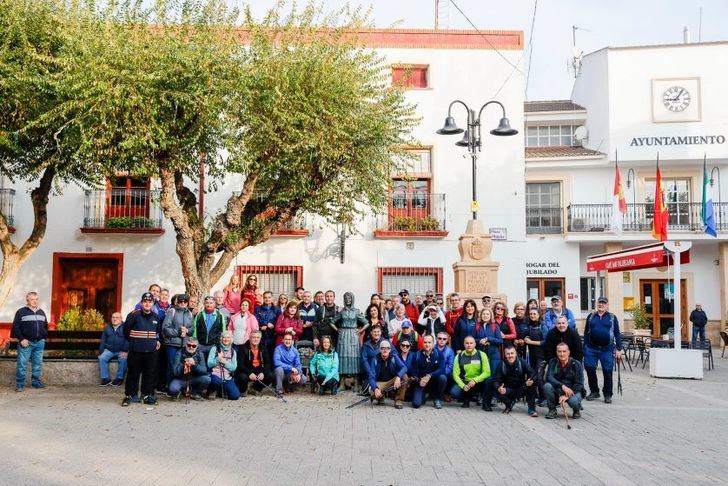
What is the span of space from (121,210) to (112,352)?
8.21 metres

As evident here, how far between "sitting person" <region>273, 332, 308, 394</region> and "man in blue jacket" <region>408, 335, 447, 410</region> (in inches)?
80.5

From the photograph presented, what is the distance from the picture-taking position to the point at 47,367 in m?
12.9

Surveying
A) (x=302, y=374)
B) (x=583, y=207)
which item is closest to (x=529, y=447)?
(x=302, y=374)

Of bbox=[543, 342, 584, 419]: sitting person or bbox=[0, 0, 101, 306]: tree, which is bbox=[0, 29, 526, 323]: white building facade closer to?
bbox=[0, 0, 101, 306]: tree

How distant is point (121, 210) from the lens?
20.0 metres

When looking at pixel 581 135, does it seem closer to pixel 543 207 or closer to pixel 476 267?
pixel 543 207

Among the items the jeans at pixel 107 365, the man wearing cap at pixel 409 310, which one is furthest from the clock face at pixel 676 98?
the jeans at pixel 107 365

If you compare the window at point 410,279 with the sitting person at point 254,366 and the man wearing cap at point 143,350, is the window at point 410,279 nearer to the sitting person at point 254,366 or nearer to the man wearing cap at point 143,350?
the sitting person at point 254,366

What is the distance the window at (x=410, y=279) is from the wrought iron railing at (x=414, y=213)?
120 centimetres

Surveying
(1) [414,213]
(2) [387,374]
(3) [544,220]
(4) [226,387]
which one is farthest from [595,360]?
(3) [544,220]

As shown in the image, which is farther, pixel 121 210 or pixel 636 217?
pixel 636 217

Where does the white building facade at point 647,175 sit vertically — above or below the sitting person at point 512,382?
above

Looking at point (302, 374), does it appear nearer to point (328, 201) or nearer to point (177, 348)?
point (177, 348)

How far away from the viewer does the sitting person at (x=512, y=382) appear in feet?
35.3
